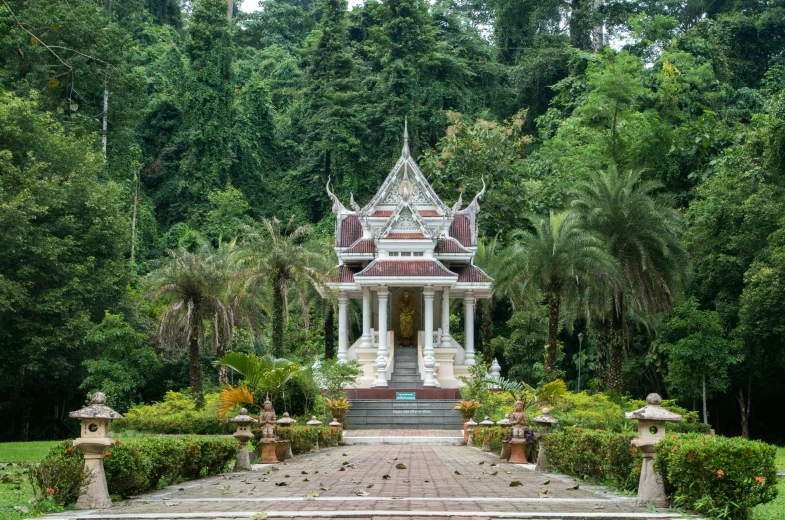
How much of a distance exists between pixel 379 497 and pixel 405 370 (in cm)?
2553

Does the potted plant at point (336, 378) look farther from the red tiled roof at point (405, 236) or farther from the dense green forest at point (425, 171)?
the red tiled roof at point (405, 236)

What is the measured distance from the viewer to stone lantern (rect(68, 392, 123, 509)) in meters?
10.0

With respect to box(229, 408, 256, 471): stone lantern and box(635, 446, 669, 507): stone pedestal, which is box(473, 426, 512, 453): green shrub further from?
box(635, 446, 669, 507): stone pedestal

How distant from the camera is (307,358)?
36.8m

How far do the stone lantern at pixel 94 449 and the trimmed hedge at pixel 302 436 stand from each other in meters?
7.71

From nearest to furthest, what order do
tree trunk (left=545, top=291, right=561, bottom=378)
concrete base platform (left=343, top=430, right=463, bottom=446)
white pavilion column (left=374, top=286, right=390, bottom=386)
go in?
concrete base platform (left=343, top=430, right=463, bottom=446)
tree trunk (left=545, top=291, right=561, bottom=378)
white pavilion column (left=374, top=286, right=390, bottom=386)

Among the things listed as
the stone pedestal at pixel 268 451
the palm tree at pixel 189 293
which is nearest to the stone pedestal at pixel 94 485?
the stone pedestal at pixel 268 451

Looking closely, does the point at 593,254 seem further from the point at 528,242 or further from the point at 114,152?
the point at 114,152

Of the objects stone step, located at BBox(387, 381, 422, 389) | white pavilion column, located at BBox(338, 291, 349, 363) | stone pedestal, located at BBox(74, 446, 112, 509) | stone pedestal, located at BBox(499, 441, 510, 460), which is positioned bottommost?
stone pedestal, located at BBox(499, 441, 510, 460)

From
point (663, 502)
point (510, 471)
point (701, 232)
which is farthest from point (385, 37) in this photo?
point (663, 502)

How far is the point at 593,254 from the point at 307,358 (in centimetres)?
1285

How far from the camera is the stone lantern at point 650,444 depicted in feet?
33.3

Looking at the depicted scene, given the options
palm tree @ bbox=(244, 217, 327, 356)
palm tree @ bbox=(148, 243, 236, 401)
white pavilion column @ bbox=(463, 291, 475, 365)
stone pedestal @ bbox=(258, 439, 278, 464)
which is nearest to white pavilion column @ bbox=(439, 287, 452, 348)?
white pavilion column @ bbox=(463, 291, 475, 365)

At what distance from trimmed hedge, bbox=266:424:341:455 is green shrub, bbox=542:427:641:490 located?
18.1 feet
